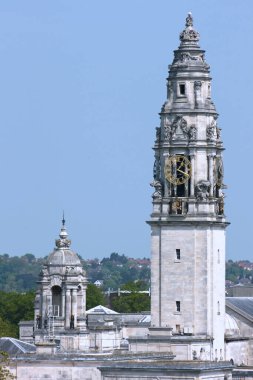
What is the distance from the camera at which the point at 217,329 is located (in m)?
141

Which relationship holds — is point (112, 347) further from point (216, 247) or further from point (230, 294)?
point (230, 294)

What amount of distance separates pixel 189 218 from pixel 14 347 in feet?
47.4

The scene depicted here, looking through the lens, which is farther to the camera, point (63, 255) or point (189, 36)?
point (63, 255)

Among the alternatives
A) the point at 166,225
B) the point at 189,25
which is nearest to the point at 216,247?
the point at 166,225

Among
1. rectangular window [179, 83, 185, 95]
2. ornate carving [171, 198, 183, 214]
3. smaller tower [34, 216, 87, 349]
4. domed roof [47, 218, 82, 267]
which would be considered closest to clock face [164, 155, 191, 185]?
ornate carving [171, 198, 183, 214]

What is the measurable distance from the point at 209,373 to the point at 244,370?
1850 cm

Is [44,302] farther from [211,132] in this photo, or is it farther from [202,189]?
[211,132]

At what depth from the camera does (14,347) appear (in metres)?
131

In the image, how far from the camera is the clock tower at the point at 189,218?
458 ft

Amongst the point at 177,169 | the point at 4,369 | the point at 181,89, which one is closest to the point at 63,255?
the point at 177,169

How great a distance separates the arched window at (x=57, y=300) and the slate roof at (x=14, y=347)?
22398mm

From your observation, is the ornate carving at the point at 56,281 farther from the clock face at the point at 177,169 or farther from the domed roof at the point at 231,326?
the clock face at the point at 177,169

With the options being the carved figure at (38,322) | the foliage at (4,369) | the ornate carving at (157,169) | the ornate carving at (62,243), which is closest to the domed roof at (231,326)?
the ornate carving at (157,169)

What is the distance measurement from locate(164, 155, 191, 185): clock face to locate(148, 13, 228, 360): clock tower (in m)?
0.05
